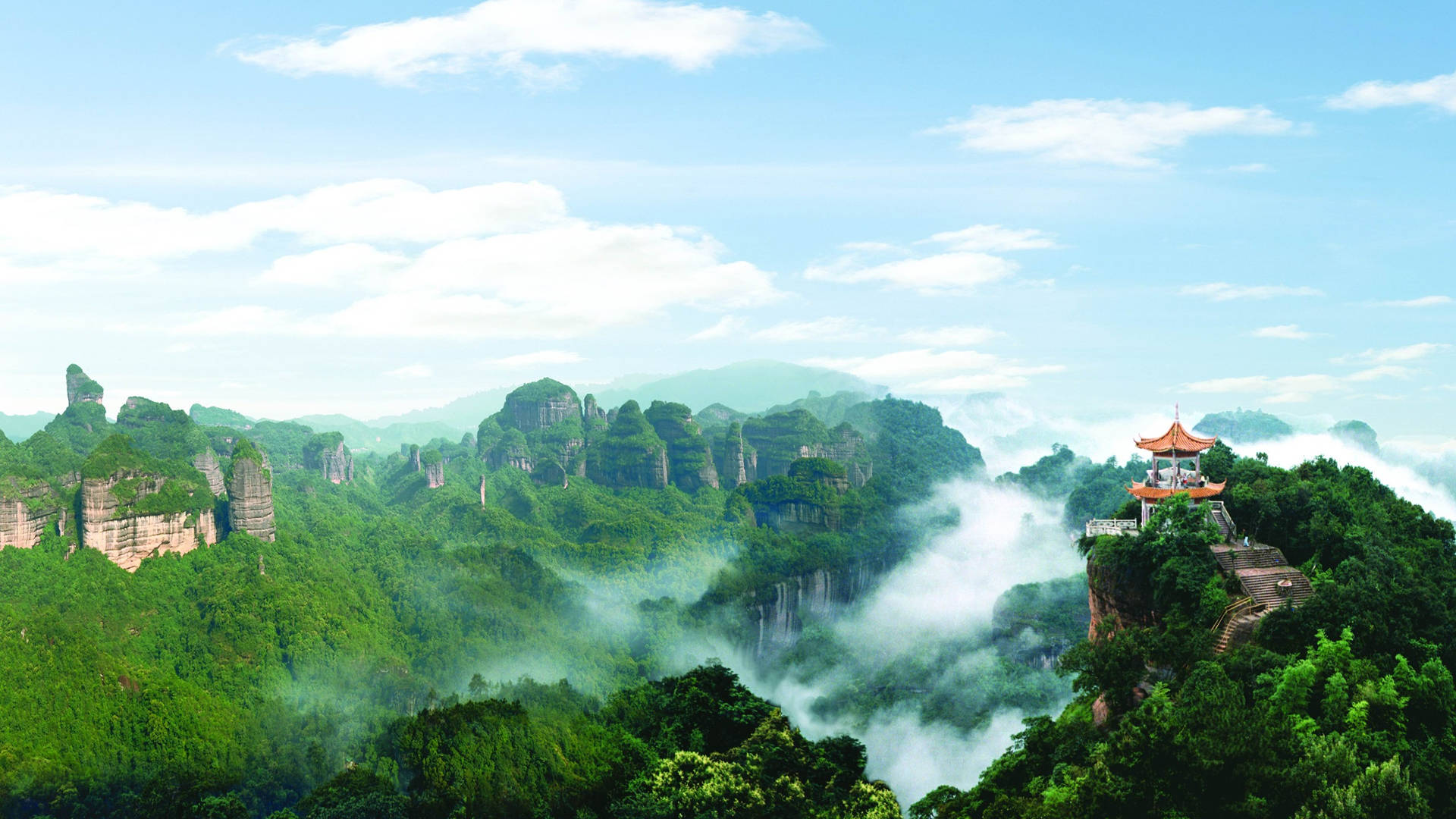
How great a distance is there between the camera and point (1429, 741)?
28594 millimetres

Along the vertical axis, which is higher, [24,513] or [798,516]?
[24,513]

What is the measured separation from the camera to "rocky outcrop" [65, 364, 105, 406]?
9975 centimetres

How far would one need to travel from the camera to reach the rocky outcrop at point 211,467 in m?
93.4

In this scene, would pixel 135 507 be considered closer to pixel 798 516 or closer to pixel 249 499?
pixel 249 499

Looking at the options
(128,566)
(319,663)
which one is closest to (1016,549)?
(319,663)

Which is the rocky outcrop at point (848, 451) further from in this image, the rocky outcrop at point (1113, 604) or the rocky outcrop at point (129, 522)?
the rocky outcrop at point (1113, 604)

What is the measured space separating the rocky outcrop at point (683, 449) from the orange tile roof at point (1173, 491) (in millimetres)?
93012

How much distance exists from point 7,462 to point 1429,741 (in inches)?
3242

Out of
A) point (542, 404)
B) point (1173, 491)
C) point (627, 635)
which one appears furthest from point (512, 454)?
point (1173, 491)

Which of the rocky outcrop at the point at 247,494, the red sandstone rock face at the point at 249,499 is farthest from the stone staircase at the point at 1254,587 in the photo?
the red sandstone rock face at the point at 249,499

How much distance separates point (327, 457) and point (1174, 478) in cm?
10749

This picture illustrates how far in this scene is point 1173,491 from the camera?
44.1 m

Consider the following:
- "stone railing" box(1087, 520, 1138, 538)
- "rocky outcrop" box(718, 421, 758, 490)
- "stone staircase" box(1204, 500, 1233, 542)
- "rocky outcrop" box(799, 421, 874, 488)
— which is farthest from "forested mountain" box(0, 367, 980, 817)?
"stone staircase" box(1204, 500, 1233, 542)

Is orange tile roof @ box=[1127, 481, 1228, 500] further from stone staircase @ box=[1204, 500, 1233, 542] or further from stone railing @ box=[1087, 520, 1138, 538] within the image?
stone railing @ box=[1087, 520, 1138, 538]
